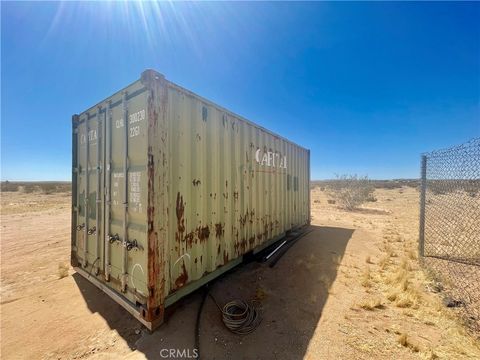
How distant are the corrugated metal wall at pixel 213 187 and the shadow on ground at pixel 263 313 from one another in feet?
1.74

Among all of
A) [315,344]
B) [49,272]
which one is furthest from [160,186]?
[49,272]

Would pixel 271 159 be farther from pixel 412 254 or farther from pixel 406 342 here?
pixel 412 254

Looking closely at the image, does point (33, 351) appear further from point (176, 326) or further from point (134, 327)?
point (176, 326)

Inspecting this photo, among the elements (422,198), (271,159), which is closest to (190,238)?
(271,159)

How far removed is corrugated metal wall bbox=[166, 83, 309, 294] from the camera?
3268 millimetres

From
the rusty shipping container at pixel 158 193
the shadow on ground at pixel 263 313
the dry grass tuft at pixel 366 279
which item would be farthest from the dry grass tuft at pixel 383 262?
the rusty shipping container at pixel 158 193

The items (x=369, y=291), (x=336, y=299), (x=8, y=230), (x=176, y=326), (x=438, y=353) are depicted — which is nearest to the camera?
(x=438, y=353)

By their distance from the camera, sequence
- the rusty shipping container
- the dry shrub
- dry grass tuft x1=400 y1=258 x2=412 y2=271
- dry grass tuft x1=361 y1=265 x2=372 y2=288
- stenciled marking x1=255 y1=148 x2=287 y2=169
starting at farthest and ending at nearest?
1. the dry shrub
2. stenciled marking x1=255 y1=148 x2=287 y2=169
3. dry grass tuft x1=400 y1=258 x2=412 y2=271
4. dry grass tuft x1=361 y1=265 x2=372 y2=288
5. the rusty shipping container

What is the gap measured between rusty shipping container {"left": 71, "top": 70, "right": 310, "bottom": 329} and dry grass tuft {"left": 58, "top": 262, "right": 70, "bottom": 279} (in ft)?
1.56

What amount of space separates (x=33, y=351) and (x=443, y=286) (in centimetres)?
662

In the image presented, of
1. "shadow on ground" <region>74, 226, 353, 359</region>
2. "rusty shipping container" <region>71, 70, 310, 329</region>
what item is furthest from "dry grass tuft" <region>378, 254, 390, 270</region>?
"rusty shipping container" <region>71, 70, 310, 329</region>

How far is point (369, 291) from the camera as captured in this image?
4.10 metres

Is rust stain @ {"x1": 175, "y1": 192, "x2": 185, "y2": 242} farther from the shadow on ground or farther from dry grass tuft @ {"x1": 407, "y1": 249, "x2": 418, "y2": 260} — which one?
dry grass tuft @ {"x1": 407, "y1": 249, "x2": 418, "y2": 260}

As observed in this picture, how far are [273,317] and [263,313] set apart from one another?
0.18 m
